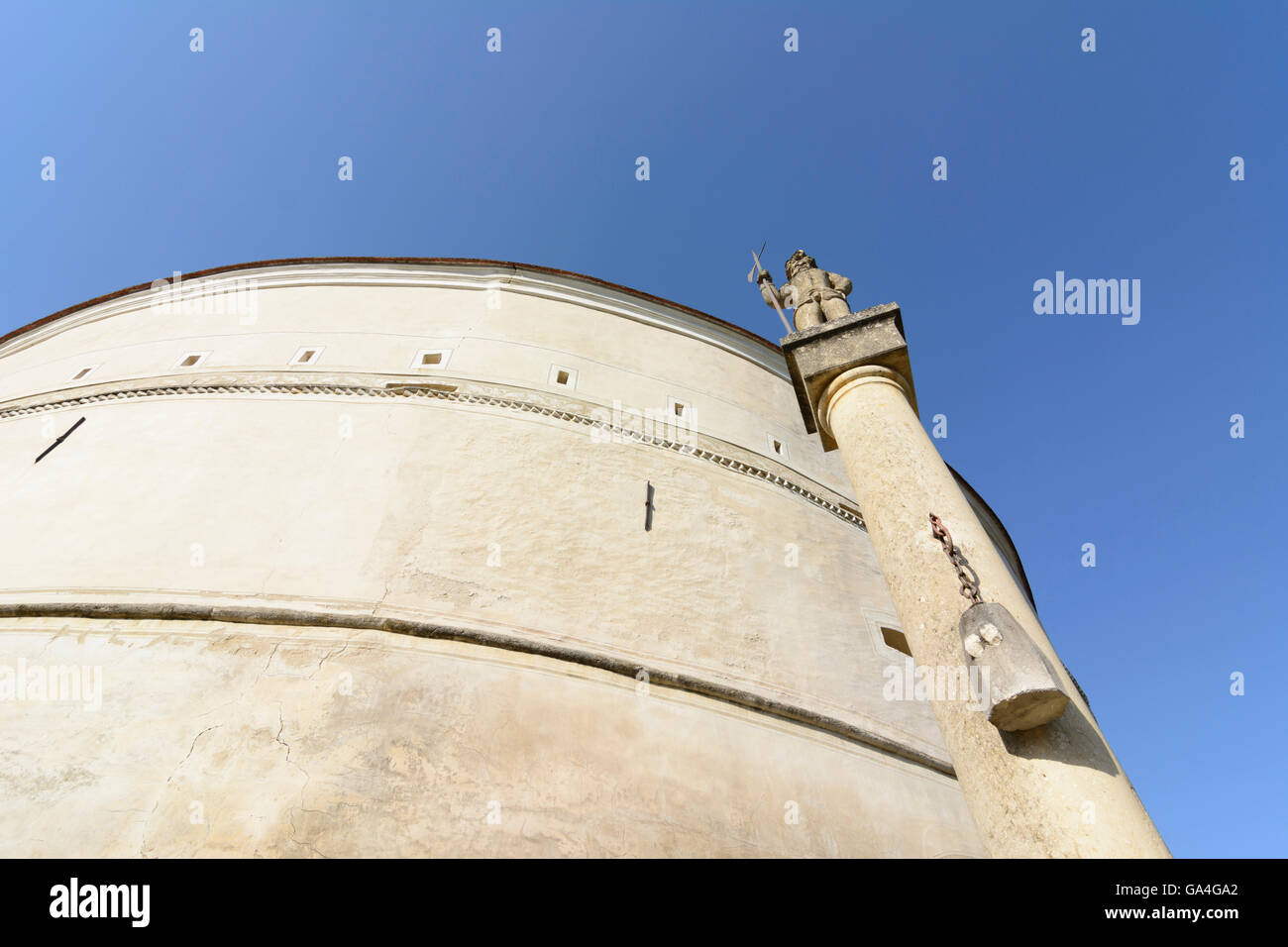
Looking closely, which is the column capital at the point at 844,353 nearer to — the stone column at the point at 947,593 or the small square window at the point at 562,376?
the stone column at the point at 947,593

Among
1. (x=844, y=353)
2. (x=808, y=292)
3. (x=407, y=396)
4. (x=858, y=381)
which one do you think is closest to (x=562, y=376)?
(x=407, y=396)

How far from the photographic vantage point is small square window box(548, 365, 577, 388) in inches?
253

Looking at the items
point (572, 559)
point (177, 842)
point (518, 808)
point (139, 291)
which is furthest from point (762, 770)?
point (139, 291)

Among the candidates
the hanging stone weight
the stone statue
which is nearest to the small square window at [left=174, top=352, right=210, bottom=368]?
the stone statue

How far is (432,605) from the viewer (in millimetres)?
4129

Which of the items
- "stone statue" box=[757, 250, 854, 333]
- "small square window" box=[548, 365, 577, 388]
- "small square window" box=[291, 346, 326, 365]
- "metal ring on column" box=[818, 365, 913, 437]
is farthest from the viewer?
"small square window" box=[548, 365, 577, 388]

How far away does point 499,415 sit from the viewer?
5.82m

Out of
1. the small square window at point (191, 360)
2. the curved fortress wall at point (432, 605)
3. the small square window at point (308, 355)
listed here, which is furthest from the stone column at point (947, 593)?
the small square window at point (191, 360)

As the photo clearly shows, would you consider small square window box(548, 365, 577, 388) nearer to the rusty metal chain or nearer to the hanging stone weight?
the rusty metal chain

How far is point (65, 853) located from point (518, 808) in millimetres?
1617

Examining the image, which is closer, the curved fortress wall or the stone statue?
the curved fortress wall

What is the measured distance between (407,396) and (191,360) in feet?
7.27
